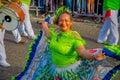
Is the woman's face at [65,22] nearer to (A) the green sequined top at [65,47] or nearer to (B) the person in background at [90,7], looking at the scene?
(A) the green sequined top at [65,47]

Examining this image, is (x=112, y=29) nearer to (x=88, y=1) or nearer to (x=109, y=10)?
(x=109, y=10)

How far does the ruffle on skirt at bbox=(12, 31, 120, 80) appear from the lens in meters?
4.62

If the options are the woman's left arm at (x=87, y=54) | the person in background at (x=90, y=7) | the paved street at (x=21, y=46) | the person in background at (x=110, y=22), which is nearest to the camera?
the woman's left arm at (x=87, y=54)

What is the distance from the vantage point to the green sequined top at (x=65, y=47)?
4578mm

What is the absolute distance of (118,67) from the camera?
14.8ft

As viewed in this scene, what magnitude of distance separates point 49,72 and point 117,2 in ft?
12.4

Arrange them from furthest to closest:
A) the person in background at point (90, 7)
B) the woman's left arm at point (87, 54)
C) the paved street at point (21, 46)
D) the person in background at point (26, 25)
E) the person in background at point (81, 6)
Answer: the person in background at point (81, 6)
the person in background at point (90, 7)
the person in background at point (26, 25)
the paved street at point (21, 46)
the woman's left arm at point (87, 54)

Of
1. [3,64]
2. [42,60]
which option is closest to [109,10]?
[3,64]

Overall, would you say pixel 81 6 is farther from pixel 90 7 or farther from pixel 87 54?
pixel 87 54

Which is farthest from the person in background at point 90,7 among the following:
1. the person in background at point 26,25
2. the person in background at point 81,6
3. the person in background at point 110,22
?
the person in background at point 26,25

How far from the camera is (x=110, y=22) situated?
857 cm

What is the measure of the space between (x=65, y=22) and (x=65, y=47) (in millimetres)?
307

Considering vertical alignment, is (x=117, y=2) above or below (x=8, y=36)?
above

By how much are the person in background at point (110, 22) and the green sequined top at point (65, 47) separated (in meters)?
3.72
